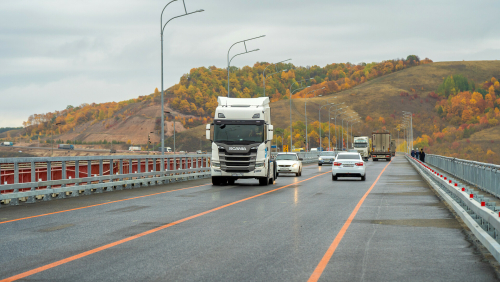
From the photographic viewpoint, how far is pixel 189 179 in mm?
32281

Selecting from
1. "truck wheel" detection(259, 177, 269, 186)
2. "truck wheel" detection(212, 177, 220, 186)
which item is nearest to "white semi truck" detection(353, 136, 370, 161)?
"truck wheel" detection(259, 177, 269, 186)

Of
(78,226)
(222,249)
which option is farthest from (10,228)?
(222,249)

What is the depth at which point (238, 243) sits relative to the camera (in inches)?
377

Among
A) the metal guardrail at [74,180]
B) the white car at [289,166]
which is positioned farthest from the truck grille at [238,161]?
the white car at [289,166]

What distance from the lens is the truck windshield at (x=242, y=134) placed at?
25000mm

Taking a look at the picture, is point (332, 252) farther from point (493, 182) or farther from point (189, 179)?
point (189, 179)

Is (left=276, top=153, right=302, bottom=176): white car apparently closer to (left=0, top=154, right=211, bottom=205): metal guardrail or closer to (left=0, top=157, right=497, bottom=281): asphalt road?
(left=0, top=154, right=211, bottom=205): metal guardrail

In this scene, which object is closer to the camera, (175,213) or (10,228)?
(10,228)

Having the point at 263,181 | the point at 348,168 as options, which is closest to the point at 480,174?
the point at 263,181

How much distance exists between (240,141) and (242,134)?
1.01 ft

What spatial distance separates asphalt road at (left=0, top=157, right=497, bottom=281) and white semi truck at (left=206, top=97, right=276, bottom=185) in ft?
28.3

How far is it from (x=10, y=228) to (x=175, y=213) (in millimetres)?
3928

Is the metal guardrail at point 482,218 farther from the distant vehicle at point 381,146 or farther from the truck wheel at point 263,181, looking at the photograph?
the distant vehicle at point 381,146

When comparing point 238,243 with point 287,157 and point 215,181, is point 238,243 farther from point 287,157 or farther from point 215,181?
A: point 287,157
